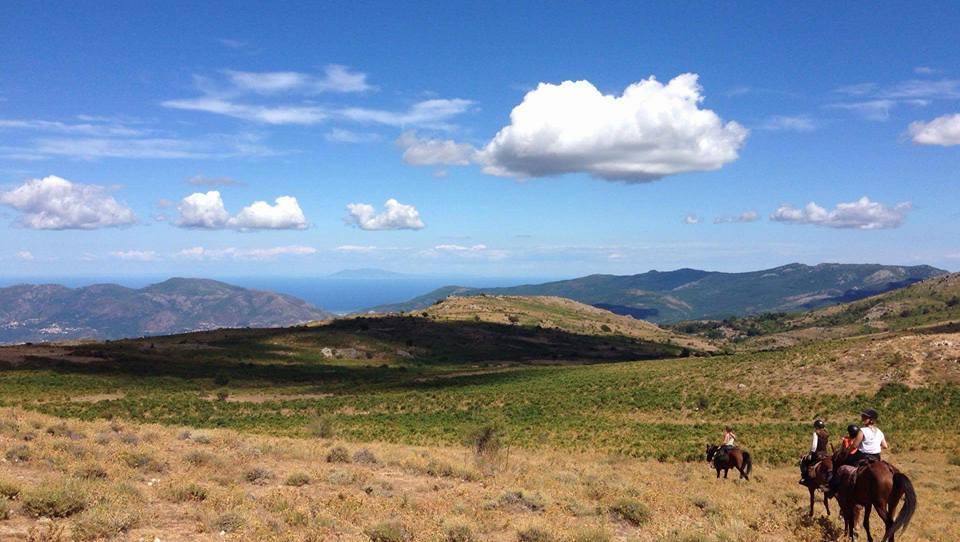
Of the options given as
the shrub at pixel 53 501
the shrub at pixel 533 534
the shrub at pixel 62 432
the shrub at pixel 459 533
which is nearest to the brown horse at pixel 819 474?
the shrub at pixel 533 534

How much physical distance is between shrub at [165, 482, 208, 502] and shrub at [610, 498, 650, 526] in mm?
10414

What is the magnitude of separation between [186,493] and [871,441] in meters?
16.6

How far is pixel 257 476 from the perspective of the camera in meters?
16.1

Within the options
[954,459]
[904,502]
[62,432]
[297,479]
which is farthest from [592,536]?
[954,459]

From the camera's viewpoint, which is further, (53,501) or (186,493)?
(186,493)

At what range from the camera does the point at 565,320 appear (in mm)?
182000

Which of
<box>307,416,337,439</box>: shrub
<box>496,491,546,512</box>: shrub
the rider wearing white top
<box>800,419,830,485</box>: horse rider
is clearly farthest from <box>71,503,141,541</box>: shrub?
<box>307,416,337,439</box>: shrub

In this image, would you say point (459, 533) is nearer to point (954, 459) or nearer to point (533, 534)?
point (533, 534)

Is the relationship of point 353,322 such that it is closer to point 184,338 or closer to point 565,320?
point 184,338

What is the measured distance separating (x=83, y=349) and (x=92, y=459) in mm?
77906

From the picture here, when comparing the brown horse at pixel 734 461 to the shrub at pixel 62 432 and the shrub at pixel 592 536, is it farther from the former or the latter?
the shrub at pixel 62 432

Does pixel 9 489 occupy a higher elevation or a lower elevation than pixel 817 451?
higher

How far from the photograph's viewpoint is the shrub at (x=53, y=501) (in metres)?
10.9

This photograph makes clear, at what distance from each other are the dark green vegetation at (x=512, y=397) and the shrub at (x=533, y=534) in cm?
1391
